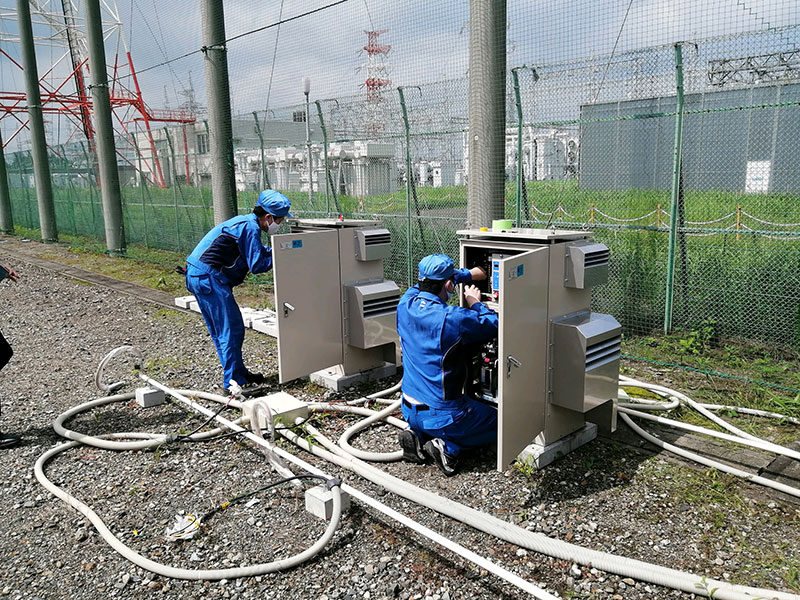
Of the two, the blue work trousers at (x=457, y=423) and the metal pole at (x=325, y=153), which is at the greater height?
the metal pole at (x=325, y=153)

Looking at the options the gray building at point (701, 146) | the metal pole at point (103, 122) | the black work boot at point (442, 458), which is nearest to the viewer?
the black work boot at point (442, 458)

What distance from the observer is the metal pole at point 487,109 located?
225 inches

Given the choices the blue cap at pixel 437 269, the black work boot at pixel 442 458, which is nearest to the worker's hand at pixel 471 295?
the blue cap at pixel 437 269

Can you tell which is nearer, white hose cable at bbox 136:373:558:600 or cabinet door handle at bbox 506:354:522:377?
white hose cable at bbox 136:373:558:600

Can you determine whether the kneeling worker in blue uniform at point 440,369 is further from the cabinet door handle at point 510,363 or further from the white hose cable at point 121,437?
the white hose cable at point 121,437

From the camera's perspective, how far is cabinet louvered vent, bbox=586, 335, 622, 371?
407 cm

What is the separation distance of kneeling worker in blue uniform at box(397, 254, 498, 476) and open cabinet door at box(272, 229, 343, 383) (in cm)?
151

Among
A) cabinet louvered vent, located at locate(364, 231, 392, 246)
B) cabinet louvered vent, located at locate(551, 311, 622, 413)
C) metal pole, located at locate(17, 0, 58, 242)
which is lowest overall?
cabinet louvered vent, located at locate(551, 311, 622, 413)

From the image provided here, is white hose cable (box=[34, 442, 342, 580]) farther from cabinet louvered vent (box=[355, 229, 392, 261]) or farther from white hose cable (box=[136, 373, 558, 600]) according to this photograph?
cabinet louvered vent (box=[355, 229, 392, 261])

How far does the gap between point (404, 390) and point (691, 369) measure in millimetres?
3156

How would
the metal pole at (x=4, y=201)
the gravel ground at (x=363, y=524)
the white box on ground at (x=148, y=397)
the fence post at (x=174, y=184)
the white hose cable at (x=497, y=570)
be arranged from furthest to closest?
the metal pole at (x=4, y=201) < the fence post at (x=174, y=184) < the white box on ground at (x=148, y=397) < the gravel ground at (x=363, y=524) < the white hose cable at (x=497, y=570)

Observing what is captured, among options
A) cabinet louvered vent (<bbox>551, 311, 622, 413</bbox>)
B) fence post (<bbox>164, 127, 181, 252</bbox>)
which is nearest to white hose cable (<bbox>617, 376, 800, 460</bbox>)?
cabinet louvered vent (<bbox>551, 311, 622, 413</bbox>)

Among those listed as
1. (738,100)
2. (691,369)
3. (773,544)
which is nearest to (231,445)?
(773,544)

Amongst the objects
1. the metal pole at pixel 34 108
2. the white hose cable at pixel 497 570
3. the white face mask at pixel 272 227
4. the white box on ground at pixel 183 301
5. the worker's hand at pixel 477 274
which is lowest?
the white hose cable at pixel 497 570
